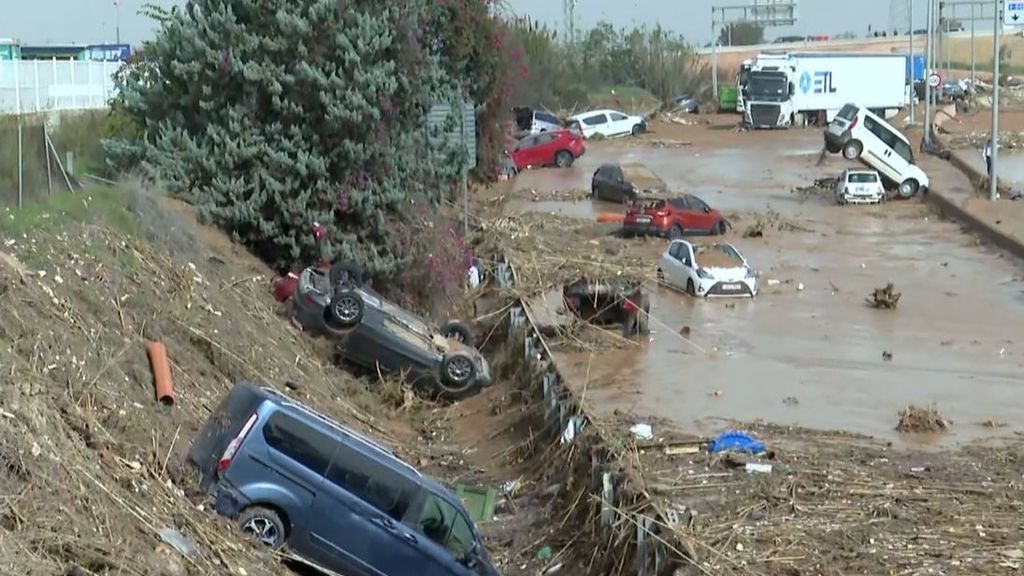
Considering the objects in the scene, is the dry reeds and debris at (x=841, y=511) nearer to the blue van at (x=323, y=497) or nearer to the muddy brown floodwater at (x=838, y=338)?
the blue van at (x=323, y=497)

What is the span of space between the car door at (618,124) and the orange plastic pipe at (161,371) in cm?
5953

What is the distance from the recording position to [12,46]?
160 feet

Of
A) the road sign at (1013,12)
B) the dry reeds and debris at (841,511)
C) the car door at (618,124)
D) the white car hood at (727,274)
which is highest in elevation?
the road sign at (1013,12)

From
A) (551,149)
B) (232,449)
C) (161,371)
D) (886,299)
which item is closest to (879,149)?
(551,149)

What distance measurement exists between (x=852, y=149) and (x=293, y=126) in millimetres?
28305

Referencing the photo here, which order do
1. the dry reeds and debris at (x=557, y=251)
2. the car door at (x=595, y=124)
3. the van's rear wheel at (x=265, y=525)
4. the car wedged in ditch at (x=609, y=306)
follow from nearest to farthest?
the van's rear wheel at (x=265, y=525) < the car wedged in ditch at (x=609, y=306) < the dry reeds and debris at (x=557, y=251) < the car door at (x=595, y=124)

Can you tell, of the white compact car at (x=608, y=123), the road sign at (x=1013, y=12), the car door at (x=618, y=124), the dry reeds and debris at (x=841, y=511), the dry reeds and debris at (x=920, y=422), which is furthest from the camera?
the car door at (x=618, y=124)

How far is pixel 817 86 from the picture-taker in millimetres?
80000

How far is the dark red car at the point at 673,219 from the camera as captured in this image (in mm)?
39969

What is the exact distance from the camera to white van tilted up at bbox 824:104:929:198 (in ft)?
161

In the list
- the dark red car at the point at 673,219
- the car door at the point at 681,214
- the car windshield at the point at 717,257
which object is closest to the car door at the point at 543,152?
the dark red car at the point at 673,219

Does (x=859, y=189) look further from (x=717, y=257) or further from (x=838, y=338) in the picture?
(x=838, y=338)

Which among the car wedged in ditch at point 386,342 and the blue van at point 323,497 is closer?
the blue van at point 323,497

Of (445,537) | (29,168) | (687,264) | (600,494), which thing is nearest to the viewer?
(445,537)
